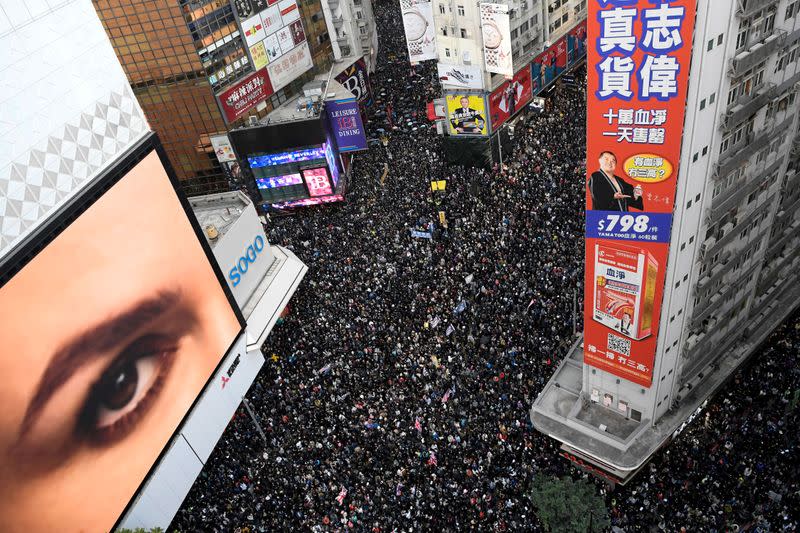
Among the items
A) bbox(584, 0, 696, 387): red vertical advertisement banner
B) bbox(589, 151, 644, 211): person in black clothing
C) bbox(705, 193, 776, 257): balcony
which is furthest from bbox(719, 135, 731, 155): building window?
bbox(705, 193, 776, 257): balcony

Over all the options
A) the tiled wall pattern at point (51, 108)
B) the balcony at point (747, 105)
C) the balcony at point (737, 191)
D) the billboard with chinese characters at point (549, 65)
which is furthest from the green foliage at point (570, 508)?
the billboard with chinese characters at point (549, 65)

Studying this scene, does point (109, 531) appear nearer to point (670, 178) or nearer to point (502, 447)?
point (502, 447)

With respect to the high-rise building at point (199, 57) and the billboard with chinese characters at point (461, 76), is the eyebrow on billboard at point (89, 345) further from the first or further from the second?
the billboard with chinese characters at point (461, 76)

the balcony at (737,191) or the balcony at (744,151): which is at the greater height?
the balcony at (744,151)

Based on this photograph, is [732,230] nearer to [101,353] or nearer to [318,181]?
[101,353]

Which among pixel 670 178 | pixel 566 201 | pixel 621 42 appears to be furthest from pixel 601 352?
pixel 566 201

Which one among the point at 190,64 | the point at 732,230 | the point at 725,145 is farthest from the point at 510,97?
the point at 725,145

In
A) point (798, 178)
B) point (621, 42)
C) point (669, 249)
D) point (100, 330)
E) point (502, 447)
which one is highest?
point (621, 42)
